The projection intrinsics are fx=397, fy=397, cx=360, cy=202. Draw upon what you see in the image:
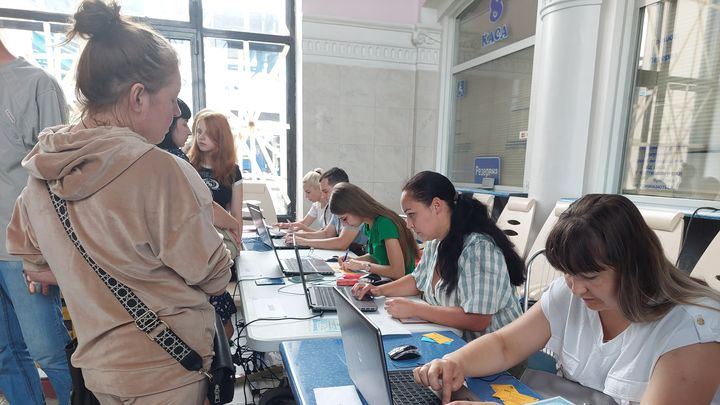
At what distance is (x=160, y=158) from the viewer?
79 cm

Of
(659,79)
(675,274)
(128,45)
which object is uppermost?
(659,79)

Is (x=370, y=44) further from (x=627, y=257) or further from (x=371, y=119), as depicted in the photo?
(x=627, y=257)

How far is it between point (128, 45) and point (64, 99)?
0.81m

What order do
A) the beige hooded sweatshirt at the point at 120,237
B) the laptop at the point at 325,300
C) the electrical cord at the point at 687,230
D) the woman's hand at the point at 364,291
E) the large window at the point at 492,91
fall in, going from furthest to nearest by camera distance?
the large window at the point at 492,91, the electrical cord at the point at 687,230, the woman's hand at the point at 364,291, the laptop at the point at 325,300, the beige hooded sweatshirt at the point at 120,237

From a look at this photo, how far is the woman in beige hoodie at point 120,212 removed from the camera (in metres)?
Answer: 0.77

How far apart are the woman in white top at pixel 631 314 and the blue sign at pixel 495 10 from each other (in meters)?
3.45

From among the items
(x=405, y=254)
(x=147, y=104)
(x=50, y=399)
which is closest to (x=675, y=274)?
(x=147, y=104)

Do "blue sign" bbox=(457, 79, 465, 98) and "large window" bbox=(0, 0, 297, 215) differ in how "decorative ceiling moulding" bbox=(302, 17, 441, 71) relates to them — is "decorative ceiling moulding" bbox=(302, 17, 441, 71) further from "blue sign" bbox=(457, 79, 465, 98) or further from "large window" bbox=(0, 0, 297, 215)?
"large window" bbox=(0, 0, 297, 215)

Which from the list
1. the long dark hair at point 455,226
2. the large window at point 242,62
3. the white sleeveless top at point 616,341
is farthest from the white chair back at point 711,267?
the large window at point 242,62

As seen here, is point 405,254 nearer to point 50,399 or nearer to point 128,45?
point 128,45

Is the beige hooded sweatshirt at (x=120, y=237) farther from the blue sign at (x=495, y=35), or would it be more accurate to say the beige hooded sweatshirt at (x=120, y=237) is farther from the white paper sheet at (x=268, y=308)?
the blue sign at (x=495, y=35)

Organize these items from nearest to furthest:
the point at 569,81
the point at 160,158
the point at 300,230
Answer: the point at 160,158 → the point at 569,81 → the point at 300,230

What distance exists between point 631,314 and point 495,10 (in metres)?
3.68

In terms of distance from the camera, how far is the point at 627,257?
84cm
